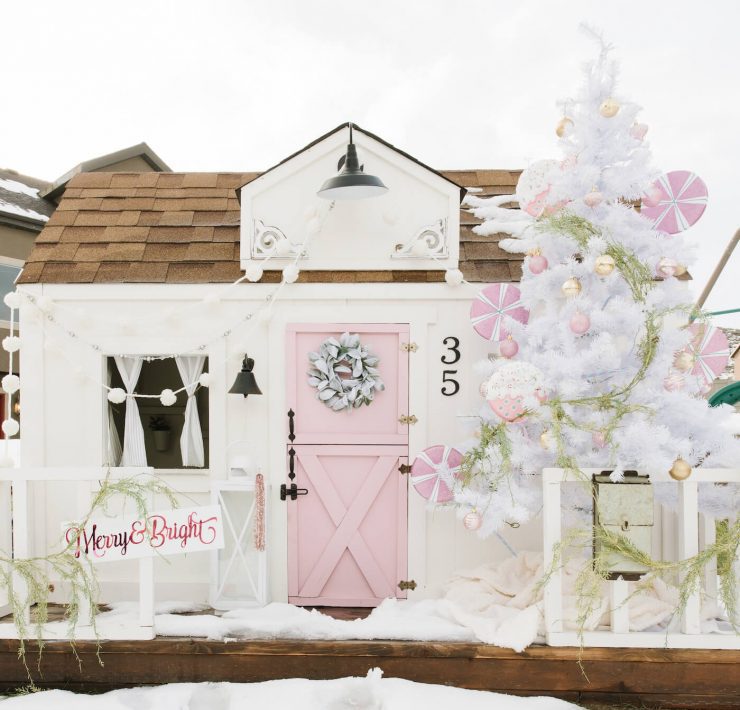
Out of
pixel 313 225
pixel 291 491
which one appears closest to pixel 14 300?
pixel 313 225

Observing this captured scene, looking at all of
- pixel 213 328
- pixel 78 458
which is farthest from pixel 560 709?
pixel 78 458

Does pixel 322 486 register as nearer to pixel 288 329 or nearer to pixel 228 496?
pixel 228 496

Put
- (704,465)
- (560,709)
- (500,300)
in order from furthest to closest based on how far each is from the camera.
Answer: (500,300)
(704,465)
(560,709)

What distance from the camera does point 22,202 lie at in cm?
822

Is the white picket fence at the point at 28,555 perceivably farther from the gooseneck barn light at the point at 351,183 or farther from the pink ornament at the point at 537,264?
the pink ornament at the point at 537,264

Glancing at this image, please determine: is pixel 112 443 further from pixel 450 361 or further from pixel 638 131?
pixel 638 131

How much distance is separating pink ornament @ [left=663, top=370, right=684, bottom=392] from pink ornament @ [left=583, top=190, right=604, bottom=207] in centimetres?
121

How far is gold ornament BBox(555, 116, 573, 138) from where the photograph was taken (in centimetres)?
381

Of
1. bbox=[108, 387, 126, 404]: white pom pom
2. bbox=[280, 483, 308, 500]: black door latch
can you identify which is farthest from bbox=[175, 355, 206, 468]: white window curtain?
bbox=[280, 483, 308, 500]: black door latch

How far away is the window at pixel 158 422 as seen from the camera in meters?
4.70

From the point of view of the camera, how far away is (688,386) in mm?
3721

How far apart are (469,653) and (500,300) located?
7.81 ft

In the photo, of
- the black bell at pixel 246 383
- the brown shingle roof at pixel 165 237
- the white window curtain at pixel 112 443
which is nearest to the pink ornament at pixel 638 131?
the brown shingle roof at pixel 165 237

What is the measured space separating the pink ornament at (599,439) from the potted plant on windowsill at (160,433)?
440 centimetres
